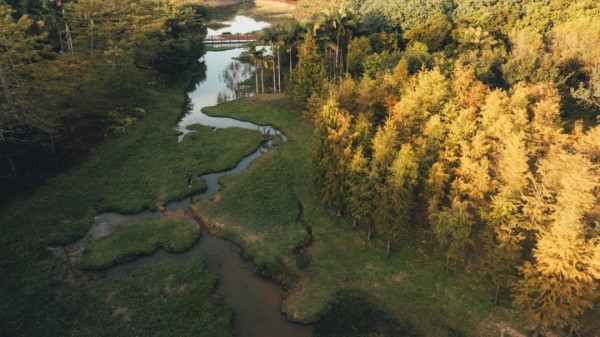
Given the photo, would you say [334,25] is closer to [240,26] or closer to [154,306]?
[154,306]

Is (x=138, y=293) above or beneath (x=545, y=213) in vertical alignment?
beneath

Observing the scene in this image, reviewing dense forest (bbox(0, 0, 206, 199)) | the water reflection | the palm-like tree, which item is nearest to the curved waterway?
dense forest (bbox(0, 0, 206, 199))

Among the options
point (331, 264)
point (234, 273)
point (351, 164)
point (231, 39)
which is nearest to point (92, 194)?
point (234, 273)

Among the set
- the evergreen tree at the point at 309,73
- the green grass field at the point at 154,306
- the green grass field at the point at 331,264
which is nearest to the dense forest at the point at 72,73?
the green grass field at the point at 154,306

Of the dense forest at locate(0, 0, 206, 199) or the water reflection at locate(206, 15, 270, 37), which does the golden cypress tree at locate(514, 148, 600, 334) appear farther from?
the water reflection at locate(206, 15, 270, 37)

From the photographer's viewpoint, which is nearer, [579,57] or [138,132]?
[579,57]

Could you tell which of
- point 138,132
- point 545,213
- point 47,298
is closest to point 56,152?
point 138,132

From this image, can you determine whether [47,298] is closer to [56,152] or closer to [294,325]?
[294,325]
